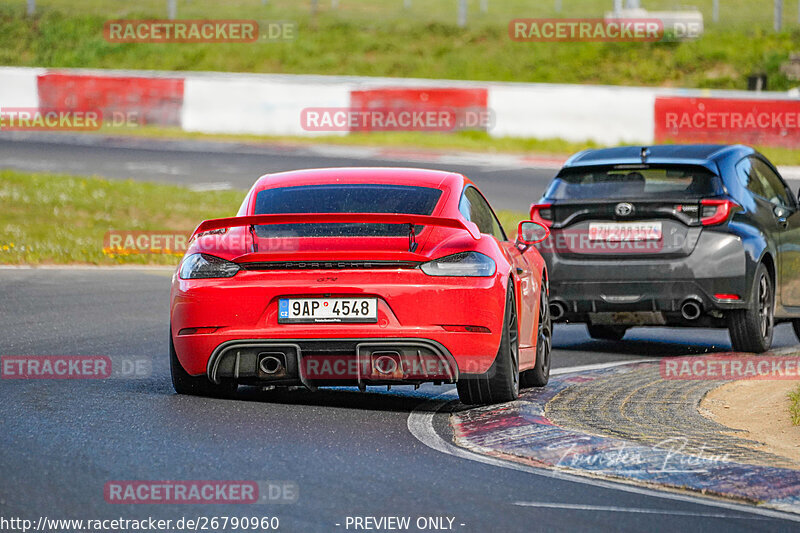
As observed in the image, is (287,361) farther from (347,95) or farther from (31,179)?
(347,95)

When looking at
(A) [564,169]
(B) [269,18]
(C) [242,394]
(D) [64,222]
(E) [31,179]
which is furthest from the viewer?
(B) [269,18]

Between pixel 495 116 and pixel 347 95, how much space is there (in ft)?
11.2

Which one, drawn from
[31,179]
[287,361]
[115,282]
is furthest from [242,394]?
[31,179]

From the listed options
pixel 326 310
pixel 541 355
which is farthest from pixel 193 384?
pixel 541 355

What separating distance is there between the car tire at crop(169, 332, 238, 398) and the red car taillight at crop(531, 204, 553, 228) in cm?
360

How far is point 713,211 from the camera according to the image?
1105cm

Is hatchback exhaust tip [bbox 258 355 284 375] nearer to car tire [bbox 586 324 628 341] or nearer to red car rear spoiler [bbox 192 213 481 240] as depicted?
red car rear spoiler [bbox 192 213 481 240]

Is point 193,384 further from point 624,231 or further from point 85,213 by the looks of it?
point 85,213

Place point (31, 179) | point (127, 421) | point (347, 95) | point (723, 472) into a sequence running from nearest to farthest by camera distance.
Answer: point (723, 472)
point (127, 421)
point (31, 179)
point (347, 95)

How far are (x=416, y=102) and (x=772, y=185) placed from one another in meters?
21.1

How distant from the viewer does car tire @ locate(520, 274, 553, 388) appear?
9.36 m

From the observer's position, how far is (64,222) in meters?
20.8

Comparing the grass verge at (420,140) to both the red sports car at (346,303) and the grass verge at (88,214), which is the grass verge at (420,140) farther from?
the red sports car at (346,303)

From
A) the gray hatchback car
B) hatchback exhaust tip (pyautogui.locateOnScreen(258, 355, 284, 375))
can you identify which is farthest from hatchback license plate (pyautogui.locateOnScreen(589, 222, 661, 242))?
hatchback exhaust tip (pyautogui.locateOnScreen(258, 355, 284, 375))
